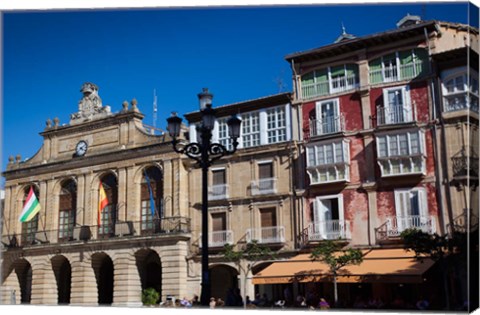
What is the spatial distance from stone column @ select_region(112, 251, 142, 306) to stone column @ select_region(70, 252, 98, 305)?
1.16 meters

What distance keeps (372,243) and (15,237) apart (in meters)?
12.7

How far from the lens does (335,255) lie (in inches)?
583

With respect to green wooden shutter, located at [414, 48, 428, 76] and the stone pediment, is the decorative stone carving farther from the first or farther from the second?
green wooden shutter, located at [414, 48, 428, 76]

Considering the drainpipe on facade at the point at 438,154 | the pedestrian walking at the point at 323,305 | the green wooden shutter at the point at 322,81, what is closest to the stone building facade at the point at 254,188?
the green wooden shutter at the point at 322,81

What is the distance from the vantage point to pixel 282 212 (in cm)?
1672

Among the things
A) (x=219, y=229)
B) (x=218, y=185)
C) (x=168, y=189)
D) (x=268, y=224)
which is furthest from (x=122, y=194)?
(x=268, y=224)

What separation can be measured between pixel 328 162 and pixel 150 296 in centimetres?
613

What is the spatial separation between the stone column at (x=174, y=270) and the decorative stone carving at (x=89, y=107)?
455 centimetres

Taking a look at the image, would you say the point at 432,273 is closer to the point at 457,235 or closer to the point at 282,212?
the point at 457,235

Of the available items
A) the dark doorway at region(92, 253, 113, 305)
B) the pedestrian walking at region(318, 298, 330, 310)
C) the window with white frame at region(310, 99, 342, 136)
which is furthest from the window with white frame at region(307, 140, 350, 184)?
the dark doorway at region(92, 253, 113, 305)

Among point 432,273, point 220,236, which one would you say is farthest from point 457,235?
point 220,236

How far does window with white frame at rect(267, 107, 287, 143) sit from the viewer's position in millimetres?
16953

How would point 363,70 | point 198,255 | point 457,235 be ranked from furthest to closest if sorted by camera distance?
point 198,255 → point 363,70 → point 457,235

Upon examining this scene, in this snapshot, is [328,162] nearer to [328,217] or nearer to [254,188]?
[328,217]
